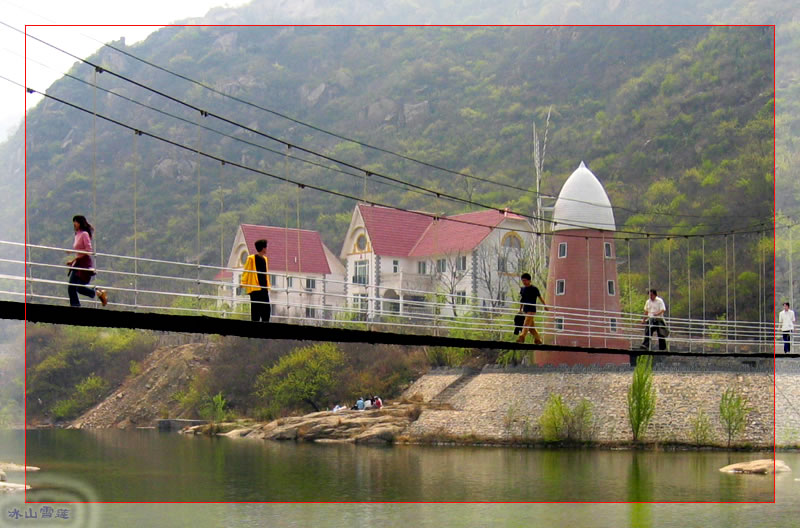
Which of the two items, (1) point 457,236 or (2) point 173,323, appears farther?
(1) point 457,236

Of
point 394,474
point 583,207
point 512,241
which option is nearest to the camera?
point 394,474

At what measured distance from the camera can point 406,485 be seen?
2298 centimetres

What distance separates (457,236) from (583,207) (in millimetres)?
10616

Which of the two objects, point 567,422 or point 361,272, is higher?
point 361,272

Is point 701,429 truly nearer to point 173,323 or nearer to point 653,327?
point 653,327

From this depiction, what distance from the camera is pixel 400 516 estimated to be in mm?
19141

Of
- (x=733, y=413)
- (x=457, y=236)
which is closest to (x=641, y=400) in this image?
(x=733, y=413)

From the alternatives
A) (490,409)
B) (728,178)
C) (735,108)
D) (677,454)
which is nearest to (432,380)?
(490,409)

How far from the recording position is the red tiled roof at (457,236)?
4059cm

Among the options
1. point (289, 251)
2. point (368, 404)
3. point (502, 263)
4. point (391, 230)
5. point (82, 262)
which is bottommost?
point (368, 404)

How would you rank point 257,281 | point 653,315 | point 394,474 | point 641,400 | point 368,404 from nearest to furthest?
point 257,281, point 653,315, point 394,474, point 641,400, point 368,404

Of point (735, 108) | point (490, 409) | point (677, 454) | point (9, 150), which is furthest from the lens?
point (9, 150)

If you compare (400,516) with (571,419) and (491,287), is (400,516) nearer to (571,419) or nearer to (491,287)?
(571,419)

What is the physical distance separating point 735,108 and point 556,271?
32.2 m
